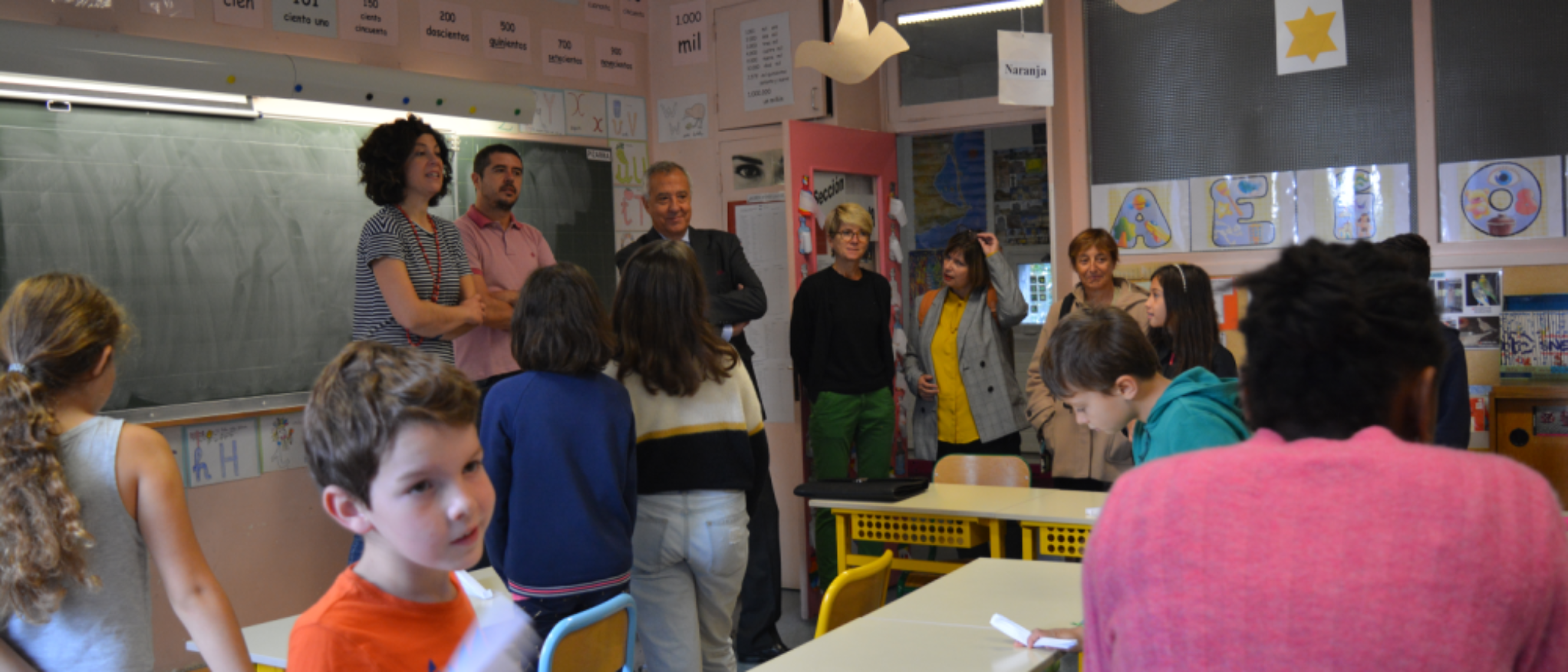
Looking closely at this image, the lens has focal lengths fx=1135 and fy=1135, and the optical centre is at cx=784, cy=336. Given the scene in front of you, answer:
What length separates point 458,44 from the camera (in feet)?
15.3

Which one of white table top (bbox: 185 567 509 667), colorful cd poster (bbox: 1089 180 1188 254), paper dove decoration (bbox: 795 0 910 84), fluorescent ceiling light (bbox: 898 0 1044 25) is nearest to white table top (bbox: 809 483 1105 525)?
white table top (bbox: 185 567 509 667)

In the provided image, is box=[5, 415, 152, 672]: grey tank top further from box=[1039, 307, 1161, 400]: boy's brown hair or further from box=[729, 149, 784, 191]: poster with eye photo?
box=[729, 149, 784, 191]: poster with eye photo

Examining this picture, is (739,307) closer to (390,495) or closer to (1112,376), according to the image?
(1112,376)

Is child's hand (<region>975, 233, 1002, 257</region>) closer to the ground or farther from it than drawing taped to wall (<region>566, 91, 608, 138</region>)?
closer to the ground

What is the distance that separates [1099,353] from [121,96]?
122 inches

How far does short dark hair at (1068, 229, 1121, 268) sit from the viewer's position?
4.47m

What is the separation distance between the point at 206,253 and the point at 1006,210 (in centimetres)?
526

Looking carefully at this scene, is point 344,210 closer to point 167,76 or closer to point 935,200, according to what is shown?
point 167,76

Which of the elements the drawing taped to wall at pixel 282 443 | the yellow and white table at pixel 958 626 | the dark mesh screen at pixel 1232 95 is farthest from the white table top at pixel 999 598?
the dark mesh screen at pixel 1232 95

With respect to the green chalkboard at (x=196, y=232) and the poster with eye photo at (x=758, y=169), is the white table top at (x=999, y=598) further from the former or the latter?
the poster with eye photo at (x=758, y=169)

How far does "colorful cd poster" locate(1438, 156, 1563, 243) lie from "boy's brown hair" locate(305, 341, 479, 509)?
4.21m

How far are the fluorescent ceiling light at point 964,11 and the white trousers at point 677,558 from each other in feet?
10.8

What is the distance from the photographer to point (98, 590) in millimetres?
1742

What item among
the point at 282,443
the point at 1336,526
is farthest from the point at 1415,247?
the point at 282,443
